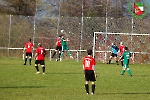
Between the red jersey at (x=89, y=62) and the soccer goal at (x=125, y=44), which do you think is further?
the soccer goal at (x=125, y=44)

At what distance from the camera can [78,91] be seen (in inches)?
795

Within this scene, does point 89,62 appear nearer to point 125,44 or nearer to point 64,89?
point 64,89

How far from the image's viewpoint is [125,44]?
4594 centimetres

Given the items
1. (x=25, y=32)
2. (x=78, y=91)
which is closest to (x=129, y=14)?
(x=25, y=32)

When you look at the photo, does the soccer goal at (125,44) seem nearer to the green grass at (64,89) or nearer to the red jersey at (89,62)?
the green grass at (64,89)

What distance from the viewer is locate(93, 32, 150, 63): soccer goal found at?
44.8 metres

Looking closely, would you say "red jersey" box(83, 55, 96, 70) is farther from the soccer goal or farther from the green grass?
the soccer goal

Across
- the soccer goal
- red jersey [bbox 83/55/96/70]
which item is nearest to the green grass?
red jersey [bbox 83/55/96/70]

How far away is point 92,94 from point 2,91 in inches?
132

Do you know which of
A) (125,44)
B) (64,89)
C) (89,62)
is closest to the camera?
(89,62)

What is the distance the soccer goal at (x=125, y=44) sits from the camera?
147 feet

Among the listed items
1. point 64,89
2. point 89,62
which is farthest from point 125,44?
point 89,62

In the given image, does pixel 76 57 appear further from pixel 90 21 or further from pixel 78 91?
pixel 78 91

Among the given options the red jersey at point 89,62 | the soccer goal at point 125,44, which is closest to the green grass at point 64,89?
the red jersey at point 89,62
